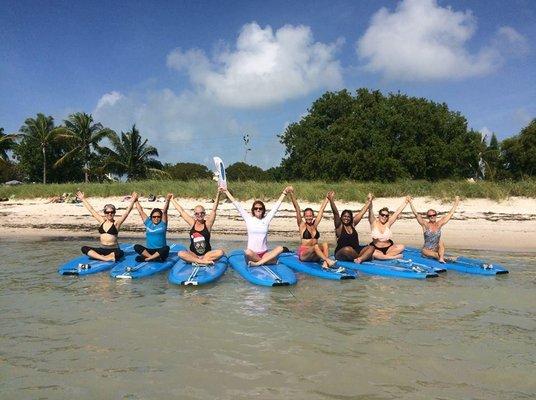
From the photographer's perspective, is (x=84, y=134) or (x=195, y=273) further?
(x=84, y=134)

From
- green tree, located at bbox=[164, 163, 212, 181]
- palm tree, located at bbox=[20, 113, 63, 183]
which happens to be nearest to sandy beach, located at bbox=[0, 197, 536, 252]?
palm tree, located at bbox=[20, 113, 63, 183]

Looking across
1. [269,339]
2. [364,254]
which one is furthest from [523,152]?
[269,339]

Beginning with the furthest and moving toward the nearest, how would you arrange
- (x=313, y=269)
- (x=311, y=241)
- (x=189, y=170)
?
(x=189, y=170) → (x=311, y=241) → (x=313, y=269)

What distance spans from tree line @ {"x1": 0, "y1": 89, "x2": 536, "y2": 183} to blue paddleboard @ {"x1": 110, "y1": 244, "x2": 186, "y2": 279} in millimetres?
16888

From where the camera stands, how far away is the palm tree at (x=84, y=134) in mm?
36562

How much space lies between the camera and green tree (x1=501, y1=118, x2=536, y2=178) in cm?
3500

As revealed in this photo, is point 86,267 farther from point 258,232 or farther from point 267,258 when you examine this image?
point 267,258

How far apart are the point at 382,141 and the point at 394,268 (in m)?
22.6

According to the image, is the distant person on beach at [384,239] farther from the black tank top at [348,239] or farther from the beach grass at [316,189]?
the beach grass at [316,189]

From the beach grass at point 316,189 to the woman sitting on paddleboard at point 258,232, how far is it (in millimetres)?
10998

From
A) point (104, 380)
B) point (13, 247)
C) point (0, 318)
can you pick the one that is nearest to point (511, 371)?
point (104, 380)

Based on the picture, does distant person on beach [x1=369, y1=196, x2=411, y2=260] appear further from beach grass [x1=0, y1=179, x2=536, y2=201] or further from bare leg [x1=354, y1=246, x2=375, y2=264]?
beach grass [x1=0, y1=179, x2=536, y2=201]

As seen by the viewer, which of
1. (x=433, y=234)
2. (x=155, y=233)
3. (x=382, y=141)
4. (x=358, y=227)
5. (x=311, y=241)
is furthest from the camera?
(x=382, y=141)

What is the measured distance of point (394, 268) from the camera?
9.09 meters
